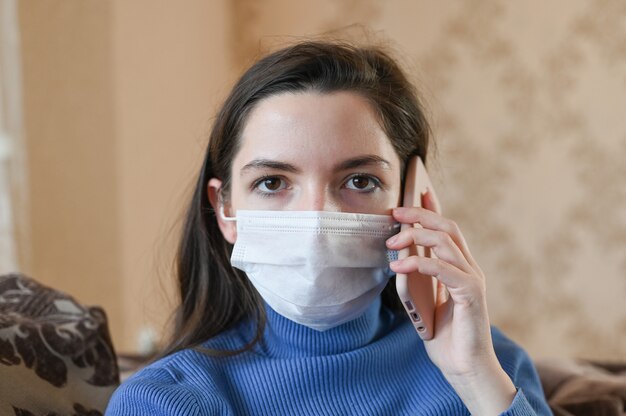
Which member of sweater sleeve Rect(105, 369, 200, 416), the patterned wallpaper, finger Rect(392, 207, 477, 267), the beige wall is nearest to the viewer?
sweater sleeve Rect(105, 369, 200, 416)

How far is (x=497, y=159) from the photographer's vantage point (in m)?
3.78

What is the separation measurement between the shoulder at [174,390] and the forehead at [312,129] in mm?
331

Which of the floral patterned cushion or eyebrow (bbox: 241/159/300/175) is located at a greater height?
eyebrow (bbox: 241/159/300/175)

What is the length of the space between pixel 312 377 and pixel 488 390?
0.28m

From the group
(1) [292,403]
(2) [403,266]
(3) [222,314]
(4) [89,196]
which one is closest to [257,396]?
(1) [292,403]

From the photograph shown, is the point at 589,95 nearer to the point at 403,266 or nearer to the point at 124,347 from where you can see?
the point at 124,347

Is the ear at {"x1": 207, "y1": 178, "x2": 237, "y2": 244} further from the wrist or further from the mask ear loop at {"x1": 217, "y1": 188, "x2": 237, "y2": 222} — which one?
the wrist

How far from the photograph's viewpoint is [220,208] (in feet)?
4.51

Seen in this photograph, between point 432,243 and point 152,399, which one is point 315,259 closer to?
point 432,243

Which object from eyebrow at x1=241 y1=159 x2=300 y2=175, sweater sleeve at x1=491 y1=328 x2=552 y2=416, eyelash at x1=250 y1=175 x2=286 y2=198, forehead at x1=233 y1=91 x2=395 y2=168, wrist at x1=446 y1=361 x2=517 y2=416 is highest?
forehead at x1=233 y1=91 x2=395 y2=168

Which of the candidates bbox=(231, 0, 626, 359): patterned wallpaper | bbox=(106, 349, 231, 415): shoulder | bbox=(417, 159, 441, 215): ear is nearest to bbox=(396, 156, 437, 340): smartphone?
bbox=(417, 159, 441, 215): ear

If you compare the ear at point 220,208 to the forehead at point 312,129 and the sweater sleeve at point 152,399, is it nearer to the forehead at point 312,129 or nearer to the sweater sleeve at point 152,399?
the forehead at point 312,129

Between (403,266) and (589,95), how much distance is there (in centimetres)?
280

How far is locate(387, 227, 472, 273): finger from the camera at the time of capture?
1194 millimetres
